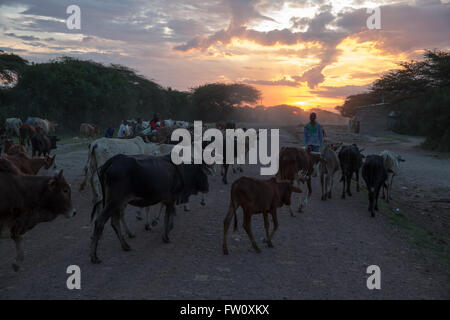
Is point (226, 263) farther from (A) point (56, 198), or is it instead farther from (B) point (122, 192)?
(A) point (56, 198)

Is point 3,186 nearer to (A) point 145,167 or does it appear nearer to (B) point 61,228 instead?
(A) point 145,167

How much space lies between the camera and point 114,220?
626 cm

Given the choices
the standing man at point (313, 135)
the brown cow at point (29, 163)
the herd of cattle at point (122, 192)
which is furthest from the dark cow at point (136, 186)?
the standing man at point (313, 135)

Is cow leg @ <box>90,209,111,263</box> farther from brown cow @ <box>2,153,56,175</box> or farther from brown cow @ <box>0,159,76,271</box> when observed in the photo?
brown cow @ <box>2,153,56,175</box>

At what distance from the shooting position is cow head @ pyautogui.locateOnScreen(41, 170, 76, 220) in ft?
18.2

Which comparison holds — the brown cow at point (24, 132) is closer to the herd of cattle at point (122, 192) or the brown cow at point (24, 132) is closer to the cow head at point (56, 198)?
the herd of cattle at point (122, 192)

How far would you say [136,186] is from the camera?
6273 millimetres

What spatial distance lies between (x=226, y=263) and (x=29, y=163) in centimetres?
569

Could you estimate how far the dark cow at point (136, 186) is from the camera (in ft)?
19.9

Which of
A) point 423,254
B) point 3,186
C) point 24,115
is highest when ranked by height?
point 24,115

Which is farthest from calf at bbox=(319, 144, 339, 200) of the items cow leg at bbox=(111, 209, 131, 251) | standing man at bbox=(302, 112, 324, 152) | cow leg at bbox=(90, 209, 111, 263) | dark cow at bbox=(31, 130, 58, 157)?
dark cow at bbox=(31, 130, 58, 157)

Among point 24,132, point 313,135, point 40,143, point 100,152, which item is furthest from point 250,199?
point 24,132
